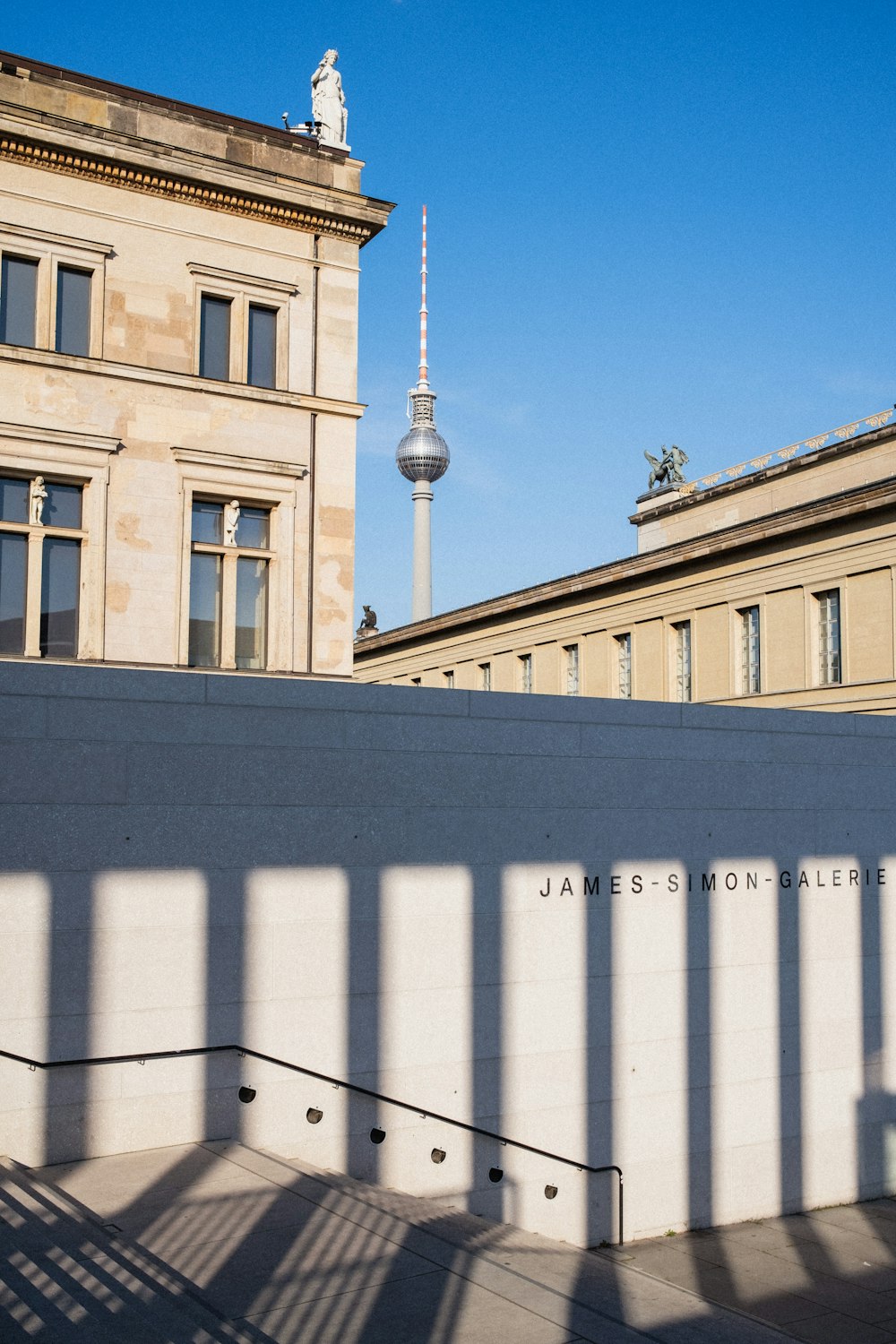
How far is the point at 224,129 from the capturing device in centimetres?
2489

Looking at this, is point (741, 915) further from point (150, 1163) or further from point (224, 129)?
point (224, 129)

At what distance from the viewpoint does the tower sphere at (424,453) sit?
139750 millimetres

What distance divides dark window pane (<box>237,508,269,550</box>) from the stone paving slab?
47.7 feet

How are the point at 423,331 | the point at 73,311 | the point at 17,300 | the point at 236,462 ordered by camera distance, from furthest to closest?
the point at 423,331
the point at 236,462
the point at 73,311
the point at 17,300

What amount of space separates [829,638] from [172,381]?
1906 cm

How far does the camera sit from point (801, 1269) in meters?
14.8

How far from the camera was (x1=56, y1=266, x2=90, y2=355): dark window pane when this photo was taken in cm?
2330

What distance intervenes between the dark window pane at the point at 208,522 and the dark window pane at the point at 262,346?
2620mm

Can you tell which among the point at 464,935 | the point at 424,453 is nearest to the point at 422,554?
the point at 424,453

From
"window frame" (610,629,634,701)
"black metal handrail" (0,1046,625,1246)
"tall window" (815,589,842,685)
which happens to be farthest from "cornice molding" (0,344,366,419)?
"window frame" (610,629,634,701)

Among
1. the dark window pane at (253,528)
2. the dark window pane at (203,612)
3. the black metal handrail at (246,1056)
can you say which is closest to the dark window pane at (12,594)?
the dark window pane at (203,612)

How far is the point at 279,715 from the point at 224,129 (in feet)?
53.0

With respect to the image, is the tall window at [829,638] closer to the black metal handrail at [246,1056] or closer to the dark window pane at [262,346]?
the dark window pane at [262,346]

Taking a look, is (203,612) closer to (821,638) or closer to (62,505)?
(62,505)
